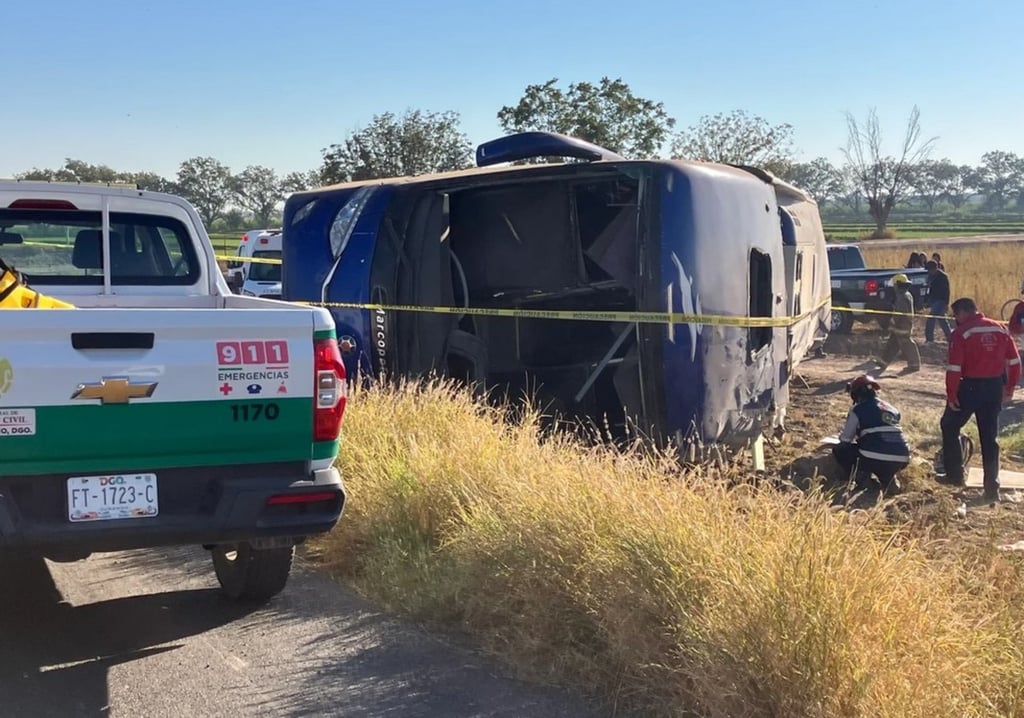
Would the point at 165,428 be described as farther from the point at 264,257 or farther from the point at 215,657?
the point at 264,257

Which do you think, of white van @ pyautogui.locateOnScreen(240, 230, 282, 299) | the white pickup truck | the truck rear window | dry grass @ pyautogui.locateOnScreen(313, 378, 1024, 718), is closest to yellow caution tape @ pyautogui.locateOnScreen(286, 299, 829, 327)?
the truck rear window

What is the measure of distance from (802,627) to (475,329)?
233 inches

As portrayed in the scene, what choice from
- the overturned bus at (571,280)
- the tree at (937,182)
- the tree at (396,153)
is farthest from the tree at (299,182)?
the tree at (937,182)

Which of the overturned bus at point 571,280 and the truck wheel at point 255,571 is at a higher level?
the overturned bus at point 571,280

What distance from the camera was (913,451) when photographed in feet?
34.3

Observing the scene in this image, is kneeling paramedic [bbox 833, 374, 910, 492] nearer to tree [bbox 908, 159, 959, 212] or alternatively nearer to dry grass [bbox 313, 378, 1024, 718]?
A: dry grass [bbox 313, 378, 1024, 718]

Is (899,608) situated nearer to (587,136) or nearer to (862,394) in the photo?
(862,394)

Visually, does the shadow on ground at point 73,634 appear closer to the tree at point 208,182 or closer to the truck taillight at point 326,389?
the truck taillight at point 326,389

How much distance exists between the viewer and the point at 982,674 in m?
3.71

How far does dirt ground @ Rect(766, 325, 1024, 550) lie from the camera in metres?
7.28

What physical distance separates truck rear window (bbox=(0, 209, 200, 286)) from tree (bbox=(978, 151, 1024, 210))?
105m

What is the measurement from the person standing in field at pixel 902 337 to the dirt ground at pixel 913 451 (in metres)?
0.21

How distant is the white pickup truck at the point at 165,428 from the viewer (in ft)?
13.5

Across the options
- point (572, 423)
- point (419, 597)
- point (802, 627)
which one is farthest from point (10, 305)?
point (572, 423)
